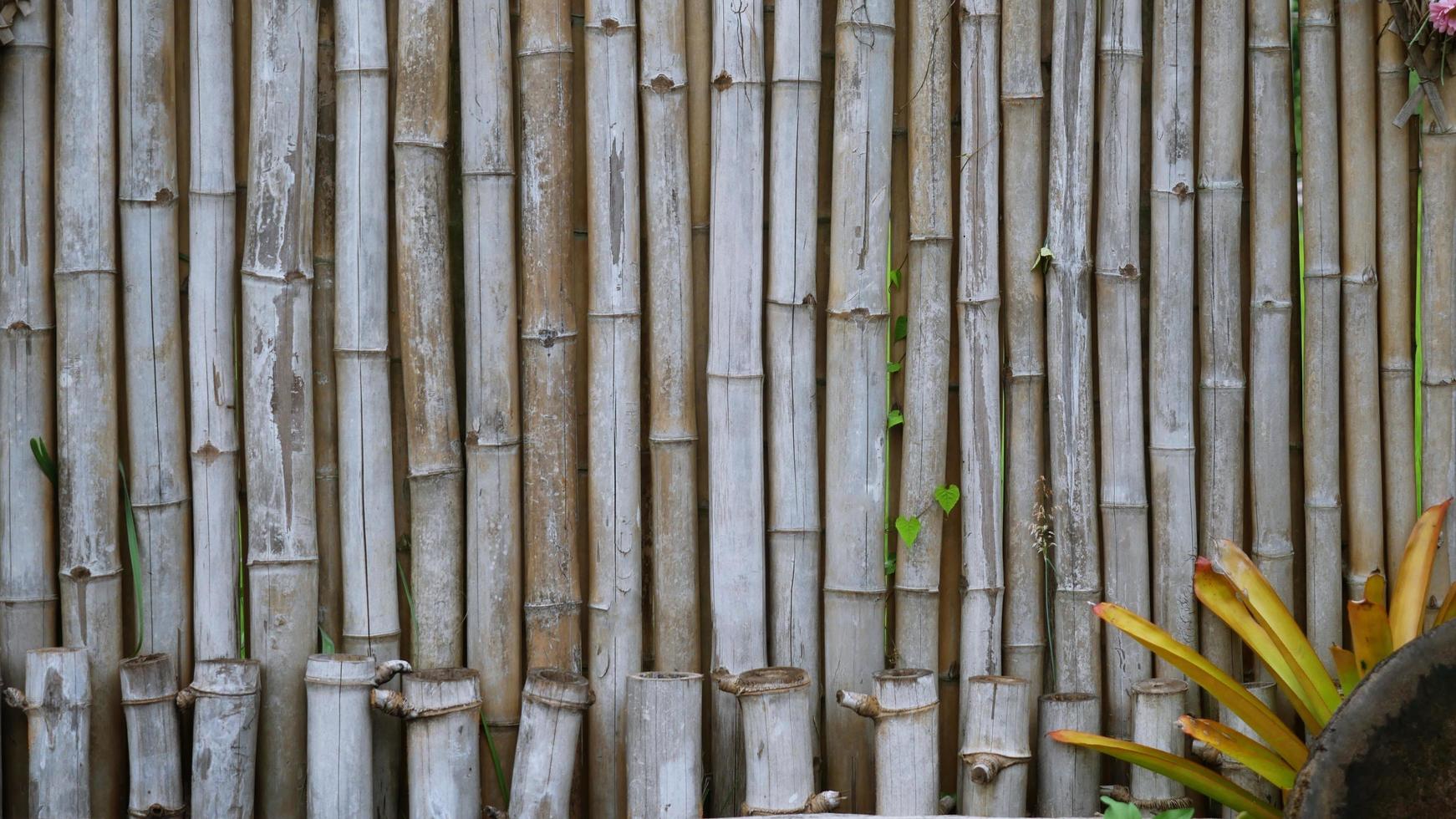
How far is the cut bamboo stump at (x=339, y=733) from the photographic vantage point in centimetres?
251

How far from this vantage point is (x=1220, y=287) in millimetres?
2717

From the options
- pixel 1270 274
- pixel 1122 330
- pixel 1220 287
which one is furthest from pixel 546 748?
pixel 1270 274

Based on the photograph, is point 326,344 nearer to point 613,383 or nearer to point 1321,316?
point 613,383

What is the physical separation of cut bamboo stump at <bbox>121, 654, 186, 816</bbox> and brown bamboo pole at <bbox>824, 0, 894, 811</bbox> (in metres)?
1.42

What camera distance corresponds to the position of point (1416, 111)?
268cm

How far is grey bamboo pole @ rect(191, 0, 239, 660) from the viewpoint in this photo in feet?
8.58

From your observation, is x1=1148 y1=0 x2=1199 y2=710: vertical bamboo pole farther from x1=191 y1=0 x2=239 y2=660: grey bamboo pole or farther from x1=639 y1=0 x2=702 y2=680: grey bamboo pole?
x1=191 y1=0 x2=239 y2=660: grey bamboo pole

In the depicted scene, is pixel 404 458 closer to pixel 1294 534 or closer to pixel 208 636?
pixel 208 636

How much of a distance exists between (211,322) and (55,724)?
90cm

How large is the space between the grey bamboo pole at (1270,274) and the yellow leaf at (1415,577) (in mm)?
260

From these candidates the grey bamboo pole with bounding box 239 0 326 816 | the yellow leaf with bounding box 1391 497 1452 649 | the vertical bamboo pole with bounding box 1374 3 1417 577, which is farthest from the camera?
the vertical bamboo pole with bounding box 1374 3 1417 577

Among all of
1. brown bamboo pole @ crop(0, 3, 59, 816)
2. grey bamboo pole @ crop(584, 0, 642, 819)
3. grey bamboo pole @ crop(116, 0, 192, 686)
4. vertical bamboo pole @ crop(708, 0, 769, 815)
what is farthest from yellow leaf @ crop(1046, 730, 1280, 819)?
brown bamboo pole @ crop(0, 3, 59, 816)

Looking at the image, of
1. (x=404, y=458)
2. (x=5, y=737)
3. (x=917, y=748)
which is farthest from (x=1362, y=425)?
(x=5, y=737)

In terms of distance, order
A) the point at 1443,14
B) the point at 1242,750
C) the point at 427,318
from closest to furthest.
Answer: the point at 1242,750
the point at 1443,14
the point at 427,318
